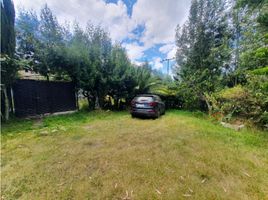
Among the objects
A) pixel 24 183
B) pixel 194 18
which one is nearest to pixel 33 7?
pixel 24 183

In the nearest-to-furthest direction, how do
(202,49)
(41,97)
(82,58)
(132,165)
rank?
(132,165) → (41,97) → (82,58) → (202,49)

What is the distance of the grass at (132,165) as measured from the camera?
2.31 m

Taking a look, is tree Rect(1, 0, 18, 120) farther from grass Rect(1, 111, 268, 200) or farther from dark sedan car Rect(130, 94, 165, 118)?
dark sedan car Rect(130, 94, 165, 118)

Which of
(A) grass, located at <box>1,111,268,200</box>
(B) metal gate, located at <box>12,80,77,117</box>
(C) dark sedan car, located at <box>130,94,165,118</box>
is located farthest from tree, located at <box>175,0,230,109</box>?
(B) metal gate, located at <box>12,80,77,117</box>

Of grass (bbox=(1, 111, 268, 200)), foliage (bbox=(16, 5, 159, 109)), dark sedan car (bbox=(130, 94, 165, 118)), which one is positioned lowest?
grass (bbox=(1, 111, 268, 200))

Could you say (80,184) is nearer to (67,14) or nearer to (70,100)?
(70,100)

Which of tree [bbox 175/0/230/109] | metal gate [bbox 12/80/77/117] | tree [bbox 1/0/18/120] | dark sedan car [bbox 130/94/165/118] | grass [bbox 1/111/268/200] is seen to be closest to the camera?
grass [bbox 1/111/268/200]

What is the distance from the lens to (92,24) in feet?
31.1

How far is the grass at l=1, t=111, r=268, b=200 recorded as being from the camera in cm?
231

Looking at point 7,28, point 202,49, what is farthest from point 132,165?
point 202,49

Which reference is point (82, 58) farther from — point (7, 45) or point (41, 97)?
point (7, 45)

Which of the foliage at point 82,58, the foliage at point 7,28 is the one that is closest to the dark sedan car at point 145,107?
the foliage at point 82,58

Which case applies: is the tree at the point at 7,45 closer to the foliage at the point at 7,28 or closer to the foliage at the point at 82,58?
the foliage at the point at 7,28

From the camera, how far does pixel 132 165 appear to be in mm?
3049
